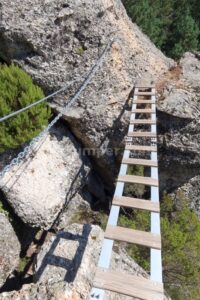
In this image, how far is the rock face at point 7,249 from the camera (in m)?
7.10

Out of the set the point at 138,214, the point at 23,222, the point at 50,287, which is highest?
the point at 50,287

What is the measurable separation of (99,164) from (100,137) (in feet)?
4.62

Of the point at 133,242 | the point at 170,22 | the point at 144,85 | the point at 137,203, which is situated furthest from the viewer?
the point at 170,22

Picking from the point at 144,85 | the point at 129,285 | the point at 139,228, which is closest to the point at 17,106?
the point at 144,85

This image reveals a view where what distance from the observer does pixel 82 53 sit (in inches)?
320

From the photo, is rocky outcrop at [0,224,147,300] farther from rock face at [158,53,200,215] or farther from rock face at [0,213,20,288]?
rock face at [158,53,200,215]

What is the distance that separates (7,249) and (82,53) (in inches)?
217

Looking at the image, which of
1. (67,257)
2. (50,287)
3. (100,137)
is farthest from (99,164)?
(50,287)

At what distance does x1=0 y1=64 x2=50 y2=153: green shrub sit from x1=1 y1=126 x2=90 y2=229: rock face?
0.90 meters

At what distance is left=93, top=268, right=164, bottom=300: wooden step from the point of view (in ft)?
11.3

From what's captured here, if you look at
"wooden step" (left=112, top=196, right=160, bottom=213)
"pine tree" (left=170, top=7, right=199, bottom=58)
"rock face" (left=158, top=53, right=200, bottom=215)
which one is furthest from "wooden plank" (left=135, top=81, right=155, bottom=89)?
"pine tree" (left=170, top=7, right=199, bottom=58)

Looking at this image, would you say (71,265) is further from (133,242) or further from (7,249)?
(133,242)

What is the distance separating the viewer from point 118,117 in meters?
8.83

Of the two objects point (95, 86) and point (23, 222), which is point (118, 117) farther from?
point (23, 222)
